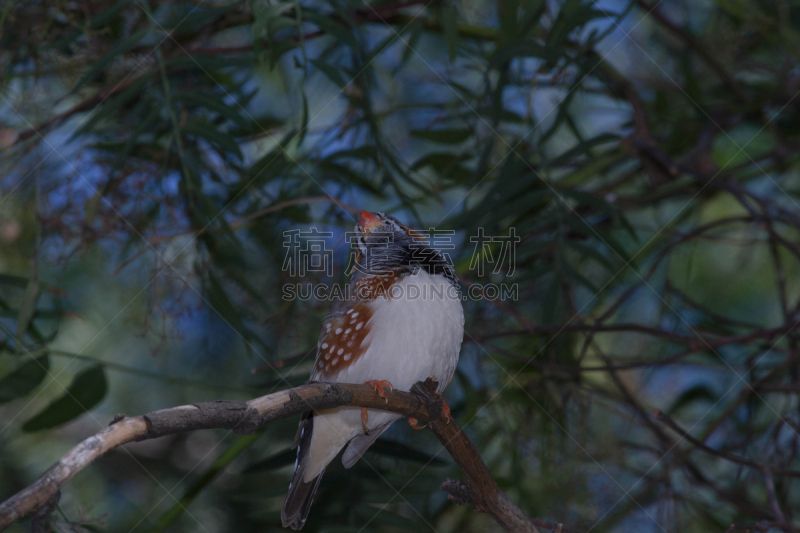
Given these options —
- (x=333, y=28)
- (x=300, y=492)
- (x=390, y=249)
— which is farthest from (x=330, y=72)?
(x=300, y=492)

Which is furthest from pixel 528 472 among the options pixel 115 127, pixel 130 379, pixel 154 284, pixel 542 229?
pixel 115 127

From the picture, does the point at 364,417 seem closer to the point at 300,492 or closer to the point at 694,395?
the point at 300,492

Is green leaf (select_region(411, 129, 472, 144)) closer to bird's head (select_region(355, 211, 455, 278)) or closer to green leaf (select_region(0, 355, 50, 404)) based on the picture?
bird's head (select_region(355, 211, 455, 278))

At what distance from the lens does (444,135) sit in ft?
11.8

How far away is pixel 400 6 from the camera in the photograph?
11.1 ft

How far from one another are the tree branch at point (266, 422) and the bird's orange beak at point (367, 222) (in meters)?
0.76

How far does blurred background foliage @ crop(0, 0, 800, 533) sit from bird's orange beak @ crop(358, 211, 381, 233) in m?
0.23

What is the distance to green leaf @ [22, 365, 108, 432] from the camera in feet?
9.57

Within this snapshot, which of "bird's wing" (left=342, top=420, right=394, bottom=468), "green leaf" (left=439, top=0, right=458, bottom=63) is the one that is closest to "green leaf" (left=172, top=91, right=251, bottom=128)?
"green leaf" (left=439, top=0, right=458, bottom=63)

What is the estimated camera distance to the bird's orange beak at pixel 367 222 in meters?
2.79

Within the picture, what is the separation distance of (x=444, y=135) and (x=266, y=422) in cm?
229

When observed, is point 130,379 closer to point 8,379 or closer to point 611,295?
point 8,379

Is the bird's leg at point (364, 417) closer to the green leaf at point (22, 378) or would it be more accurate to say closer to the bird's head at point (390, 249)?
the bird's head at point (390, 249)

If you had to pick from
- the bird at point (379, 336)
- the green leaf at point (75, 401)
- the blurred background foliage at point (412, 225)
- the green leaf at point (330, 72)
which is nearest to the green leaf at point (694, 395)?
the blurred background foliage at point (412, 225)
